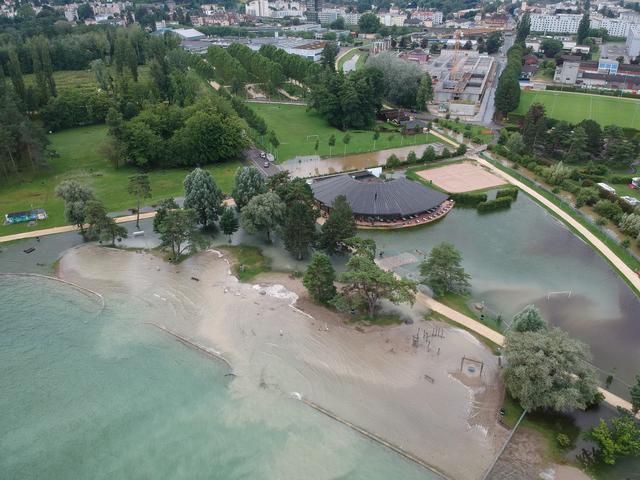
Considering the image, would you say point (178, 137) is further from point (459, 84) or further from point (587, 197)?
point (459, 84)

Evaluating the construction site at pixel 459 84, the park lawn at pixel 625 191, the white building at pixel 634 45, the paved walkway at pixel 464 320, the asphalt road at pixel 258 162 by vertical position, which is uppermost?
the white building at pixel 634 45

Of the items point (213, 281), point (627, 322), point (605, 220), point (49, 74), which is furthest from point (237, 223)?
point (49, 74)

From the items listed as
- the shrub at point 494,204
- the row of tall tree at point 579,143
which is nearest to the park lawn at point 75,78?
the row of tall tree at point 579,143

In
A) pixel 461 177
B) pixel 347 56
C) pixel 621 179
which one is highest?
pixel 347 56

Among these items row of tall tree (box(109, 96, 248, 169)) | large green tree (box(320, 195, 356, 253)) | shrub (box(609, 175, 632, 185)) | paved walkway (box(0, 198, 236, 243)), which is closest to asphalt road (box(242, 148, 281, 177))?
row of tall tree (box(109, 96, 248, 169))

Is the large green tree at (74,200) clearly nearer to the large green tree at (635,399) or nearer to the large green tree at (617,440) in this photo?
the large green tree at (617,440)

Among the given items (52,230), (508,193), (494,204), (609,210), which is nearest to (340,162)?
(494,204)
